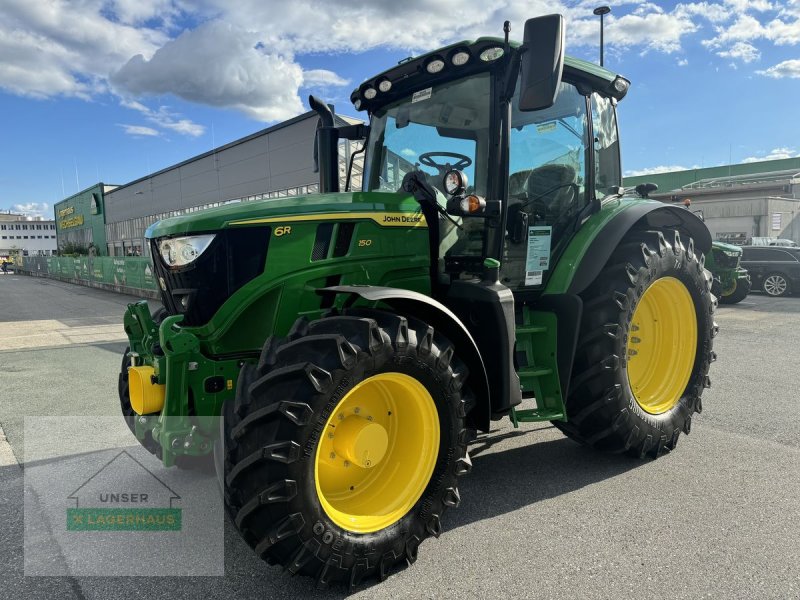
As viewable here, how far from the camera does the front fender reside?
274cm

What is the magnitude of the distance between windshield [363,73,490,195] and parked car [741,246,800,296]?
15604 mm

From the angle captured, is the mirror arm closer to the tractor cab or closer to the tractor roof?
the tractor cab

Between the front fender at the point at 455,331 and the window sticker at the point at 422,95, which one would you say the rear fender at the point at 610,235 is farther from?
the window sticker at the point at 422,95

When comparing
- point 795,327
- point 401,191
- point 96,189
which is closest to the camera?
point 401,191

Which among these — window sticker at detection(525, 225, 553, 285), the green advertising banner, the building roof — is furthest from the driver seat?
the building roof

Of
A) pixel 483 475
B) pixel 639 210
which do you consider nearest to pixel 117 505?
pixel 483 475

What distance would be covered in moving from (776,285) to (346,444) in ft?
55.1

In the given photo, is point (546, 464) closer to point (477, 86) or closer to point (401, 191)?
point (401, 191)

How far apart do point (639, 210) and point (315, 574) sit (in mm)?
3103

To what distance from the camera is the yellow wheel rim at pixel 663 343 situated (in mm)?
4215

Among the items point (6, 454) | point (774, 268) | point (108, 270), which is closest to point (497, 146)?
point (6, 454)

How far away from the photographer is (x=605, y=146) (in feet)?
13.8

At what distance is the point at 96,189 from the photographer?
168ft

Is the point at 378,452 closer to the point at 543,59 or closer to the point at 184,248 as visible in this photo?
the point at 184,248
